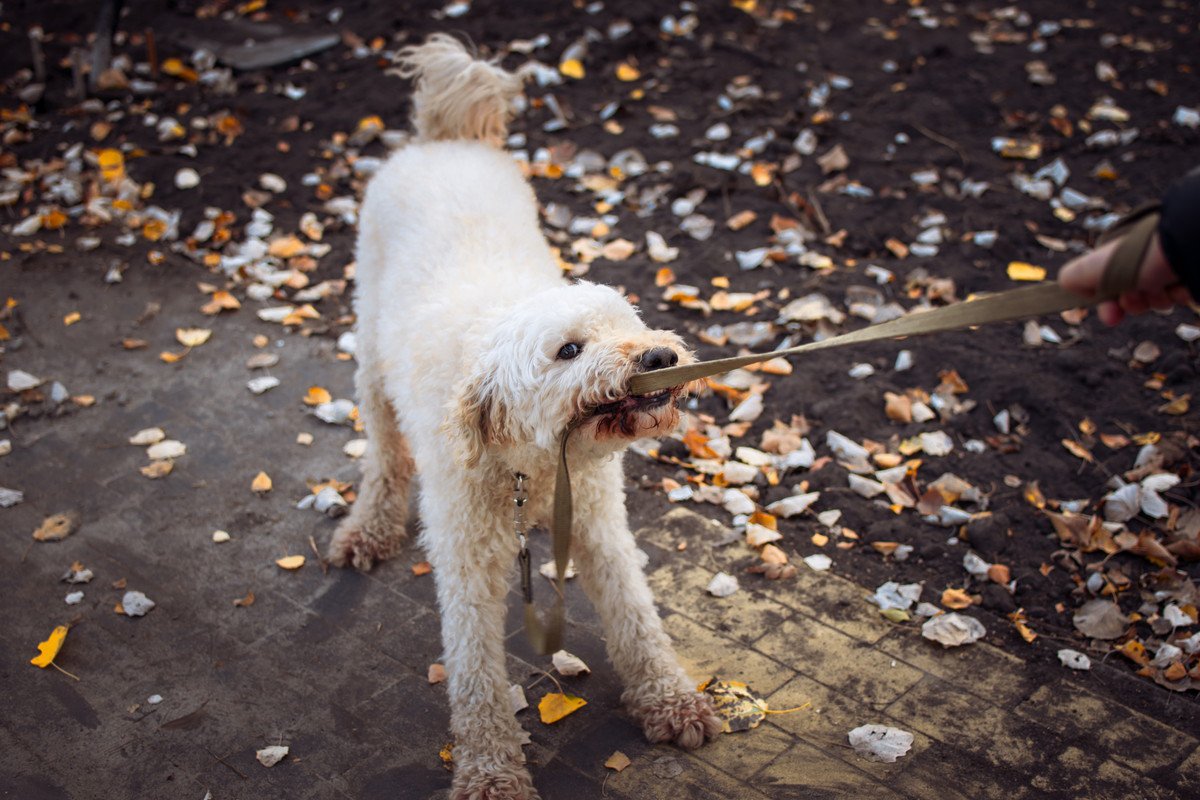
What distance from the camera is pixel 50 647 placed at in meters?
3.45

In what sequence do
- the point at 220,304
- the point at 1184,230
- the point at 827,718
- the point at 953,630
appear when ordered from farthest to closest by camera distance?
the point at 220,304 → the point at 953,630 → the point at 827,718 → the point at 1184,230

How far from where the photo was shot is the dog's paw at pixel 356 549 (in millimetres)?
3863

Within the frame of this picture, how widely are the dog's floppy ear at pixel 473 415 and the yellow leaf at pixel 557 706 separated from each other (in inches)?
37.2

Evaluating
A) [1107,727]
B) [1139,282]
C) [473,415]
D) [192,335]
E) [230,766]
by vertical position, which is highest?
[1139,282]

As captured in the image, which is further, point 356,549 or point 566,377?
point 356,549

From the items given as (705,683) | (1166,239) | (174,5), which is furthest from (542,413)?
(174,5)

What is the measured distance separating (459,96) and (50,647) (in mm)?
2464

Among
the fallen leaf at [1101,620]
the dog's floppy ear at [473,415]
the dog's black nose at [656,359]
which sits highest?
the dog's black nose at [656,359]

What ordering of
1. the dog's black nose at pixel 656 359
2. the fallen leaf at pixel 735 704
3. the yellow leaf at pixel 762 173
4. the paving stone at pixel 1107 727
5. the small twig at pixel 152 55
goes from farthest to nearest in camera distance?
1. the small twig at pixel 152 55
2. the yellow leaf at pixel 762 173
3. the fallen leaf at pixel 735 704
4. the paving stone at pixel 1107 727
5. the dog's black nose at pixel 656 359

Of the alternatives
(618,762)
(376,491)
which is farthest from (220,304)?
(618,762)

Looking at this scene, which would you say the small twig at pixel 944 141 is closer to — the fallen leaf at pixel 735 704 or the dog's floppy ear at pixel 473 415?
the fallen leaf at pixel 735 704

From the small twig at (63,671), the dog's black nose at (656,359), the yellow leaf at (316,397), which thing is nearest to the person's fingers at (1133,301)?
the dog's black nose at (656,359)

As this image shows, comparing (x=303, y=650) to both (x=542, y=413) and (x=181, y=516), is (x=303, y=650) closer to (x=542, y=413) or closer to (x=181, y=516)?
(x=181, y=516)

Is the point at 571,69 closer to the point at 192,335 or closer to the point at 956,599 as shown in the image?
the point at 192,335
